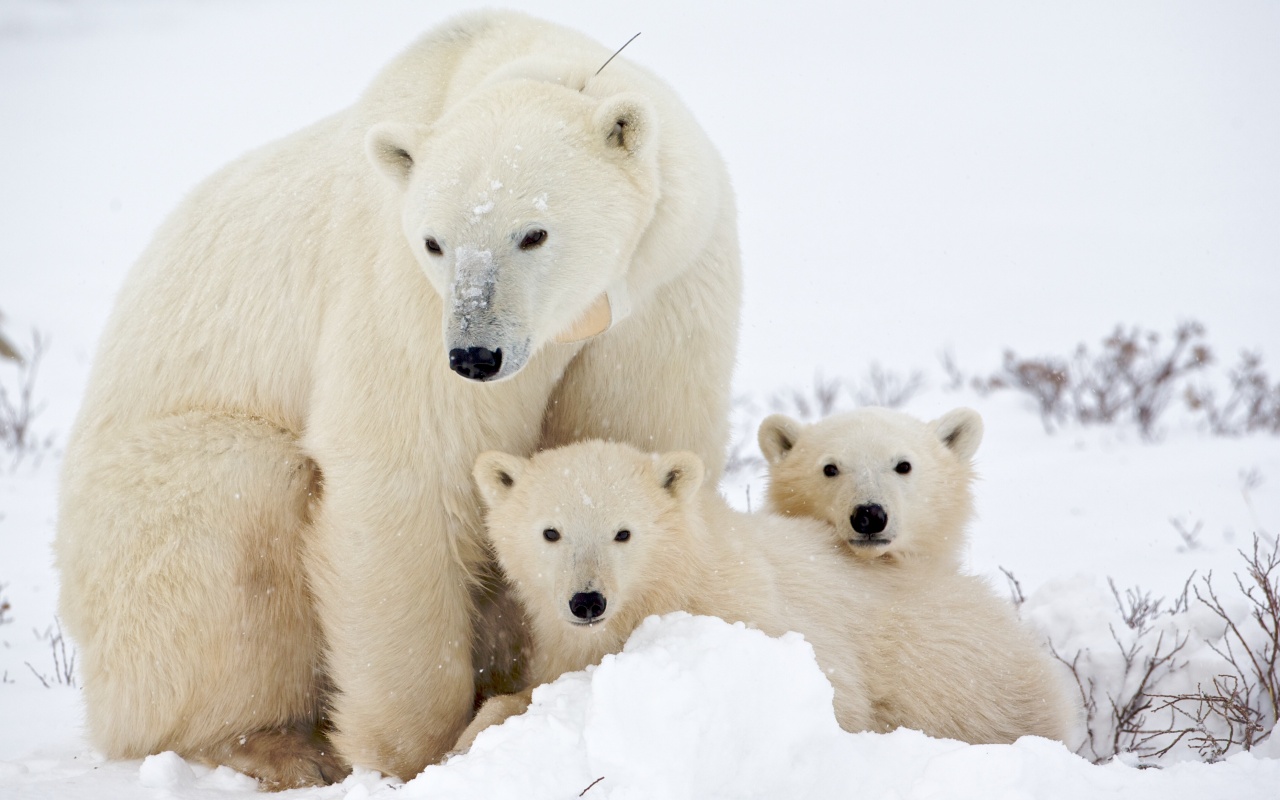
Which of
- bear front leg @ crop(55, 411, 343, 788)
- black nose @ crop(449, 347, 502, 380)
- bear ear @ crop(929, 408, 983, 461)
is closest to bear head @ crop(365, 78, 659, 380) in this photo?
black nose @ crop(449, 347, 502, 380)

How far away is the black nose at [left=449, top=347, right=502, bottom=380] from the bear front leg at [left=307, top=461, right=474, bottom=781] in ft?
2.23

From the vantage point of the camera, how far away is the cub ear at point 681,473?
126 inches

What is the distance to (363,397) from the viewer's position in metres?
3.19

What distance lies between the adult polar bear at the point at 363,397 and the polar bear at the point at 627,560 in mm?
231

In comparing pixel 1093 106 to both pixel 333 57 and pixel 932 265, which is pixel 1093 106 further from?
pixel 333 57

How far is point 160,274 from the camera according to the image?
13.0ft

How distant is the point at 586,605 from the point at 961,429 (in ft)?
6.69

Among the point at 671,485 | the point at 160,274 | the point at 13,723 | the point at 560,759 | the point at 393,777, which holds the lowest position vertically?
the point at 13,723

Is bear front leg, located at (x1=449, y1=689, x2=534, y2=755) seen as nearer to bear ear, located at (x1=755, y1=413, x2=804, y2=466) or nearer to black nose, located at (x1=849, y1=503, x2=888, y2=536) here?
black nose, located at (x1=849, y1=503, x2=888, y2=536)

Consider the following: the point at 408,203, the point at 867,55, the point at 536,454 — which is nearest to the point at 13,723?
the point at 536,454

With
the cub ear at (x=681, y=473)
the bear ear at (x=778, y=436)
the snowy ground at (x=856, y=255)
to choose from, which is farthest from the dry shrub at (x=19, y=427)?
the cub ear at (x=681, y=473)

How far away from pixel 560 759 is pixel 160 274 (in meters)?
2.51

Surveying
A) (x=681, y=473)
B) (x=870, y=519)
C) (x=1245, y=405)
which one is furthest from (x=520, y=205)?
(x=1245, y=405)

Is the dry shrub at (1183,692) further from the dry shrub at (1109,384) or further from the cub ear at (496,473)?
the dry shrub at (1109,384)
